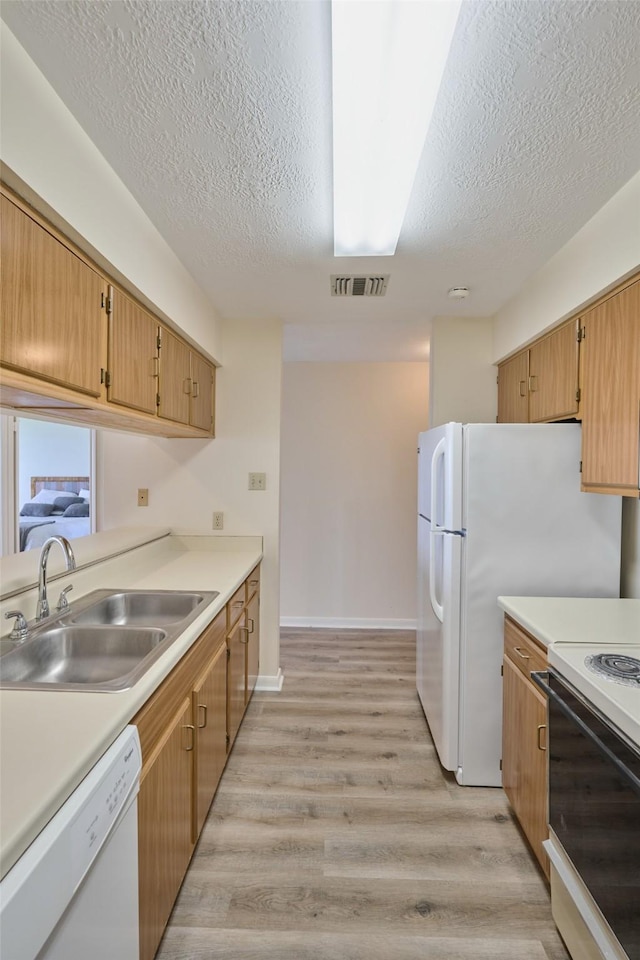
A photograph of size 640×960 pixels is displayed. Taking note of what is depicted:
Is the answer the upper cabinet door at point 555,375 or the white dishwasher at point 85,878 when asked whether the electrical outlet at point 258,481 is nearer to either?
the upper cabinet door at point 555,375

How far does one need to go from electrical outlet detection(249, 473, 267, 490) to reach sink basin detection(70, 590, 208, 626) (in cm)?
113

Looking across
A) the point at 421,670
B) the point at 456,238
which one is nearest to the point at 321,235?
the point at 456,238

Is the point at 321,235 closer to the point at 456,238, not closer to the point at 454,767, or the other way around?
the point at 456,238

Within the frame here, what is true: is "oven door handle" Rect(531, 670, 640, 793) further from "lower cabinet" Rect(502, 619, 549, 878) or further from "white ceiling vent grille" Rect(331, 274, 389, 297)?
"white ceiling vent grille" Rect(331, 274, 389, 297)

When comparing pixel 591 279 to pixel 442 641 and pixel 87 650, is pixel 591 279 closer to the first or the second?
pixel 442 641

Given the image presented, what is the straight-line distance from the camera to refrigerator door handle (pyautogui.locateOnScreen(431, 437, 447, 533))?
7.22ft

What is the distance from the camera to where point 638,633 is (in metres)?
1.54

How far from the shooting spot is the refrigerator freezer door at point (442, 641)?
6.93 ft

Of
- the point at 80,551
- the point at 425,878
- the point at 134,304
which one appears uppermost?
the point at 134,304

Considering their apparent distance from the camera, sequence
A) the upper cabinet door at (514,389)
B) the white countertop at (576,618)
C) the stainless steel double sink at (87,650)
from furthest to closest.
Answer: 1. the upper cabinet door at (514,389)
2. the white countertop at (576,618)
3. the stainless steel double sink at (87,650)

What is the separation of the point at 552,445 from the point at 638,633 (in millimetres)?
827

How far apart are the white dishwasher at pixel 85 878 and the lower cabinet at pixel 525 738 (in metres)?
1.29

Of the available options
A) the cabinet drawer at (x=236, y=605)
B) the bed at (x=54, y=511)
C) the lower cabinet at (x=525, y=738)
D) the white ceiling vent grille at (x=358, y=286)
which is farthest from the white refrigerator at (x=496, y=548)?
the bed at (x=54, y=511)

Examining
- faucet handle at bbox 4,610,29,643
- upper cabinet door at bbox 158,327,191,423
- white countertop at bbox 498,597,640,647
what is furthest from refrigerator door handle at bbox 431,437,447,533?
faucet handle at bbox 4,610,29,643
